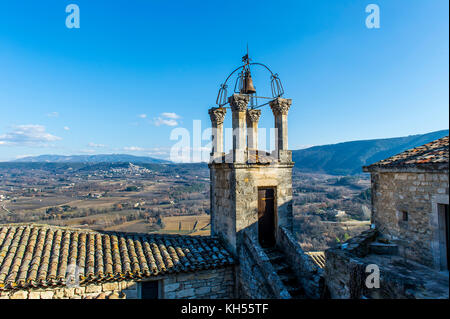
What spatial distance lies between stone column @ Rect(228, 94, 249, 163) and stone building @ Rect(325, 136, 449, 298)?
12.6ft

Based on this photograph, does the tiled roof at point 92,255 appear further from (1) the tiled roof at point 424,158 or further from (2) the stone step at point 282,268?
(1) the tiled roof at point 424,158

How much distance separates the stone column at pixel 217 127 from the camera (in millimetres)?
10266

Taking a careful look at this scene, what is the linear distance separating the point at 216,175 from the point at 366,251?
17.4 feet

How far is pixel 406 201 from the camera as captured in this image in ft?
22.3

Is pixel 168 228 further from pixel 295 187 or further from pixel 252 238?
pixel 295 187

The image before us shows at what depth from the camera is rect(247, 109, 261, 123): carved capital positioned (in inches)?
431

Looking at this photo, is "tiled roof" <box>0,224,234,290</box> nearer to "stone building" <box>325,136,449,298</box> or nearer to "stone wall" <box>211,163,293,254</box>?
"stone wall" <box>211,163,293,254</box>

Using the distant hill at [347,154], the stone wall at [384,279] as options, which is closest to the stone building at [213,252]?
the stone wall at [384,279]

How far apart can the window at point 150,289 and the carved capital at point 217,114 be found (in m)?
5.97

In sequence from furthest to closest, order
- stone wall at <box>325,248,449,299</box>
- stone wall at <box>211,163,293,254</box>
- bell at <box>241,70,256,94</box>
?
1. bell at <box>241,70,256,94</box>
2. stone wall at <box>211,163,293,254</box>
3. stone wall at <box>325,248,449,299</box>

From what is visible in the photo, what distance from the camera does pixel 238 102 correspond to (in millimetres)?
8836

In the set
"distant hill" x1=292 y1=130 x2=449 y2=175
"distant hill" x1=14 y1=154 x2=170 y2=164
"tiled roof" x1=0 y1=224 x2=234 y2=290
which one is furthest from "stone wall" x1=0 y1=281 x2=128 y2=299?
"distant hill" x1=292 y1=130 x2=449 y2=175
